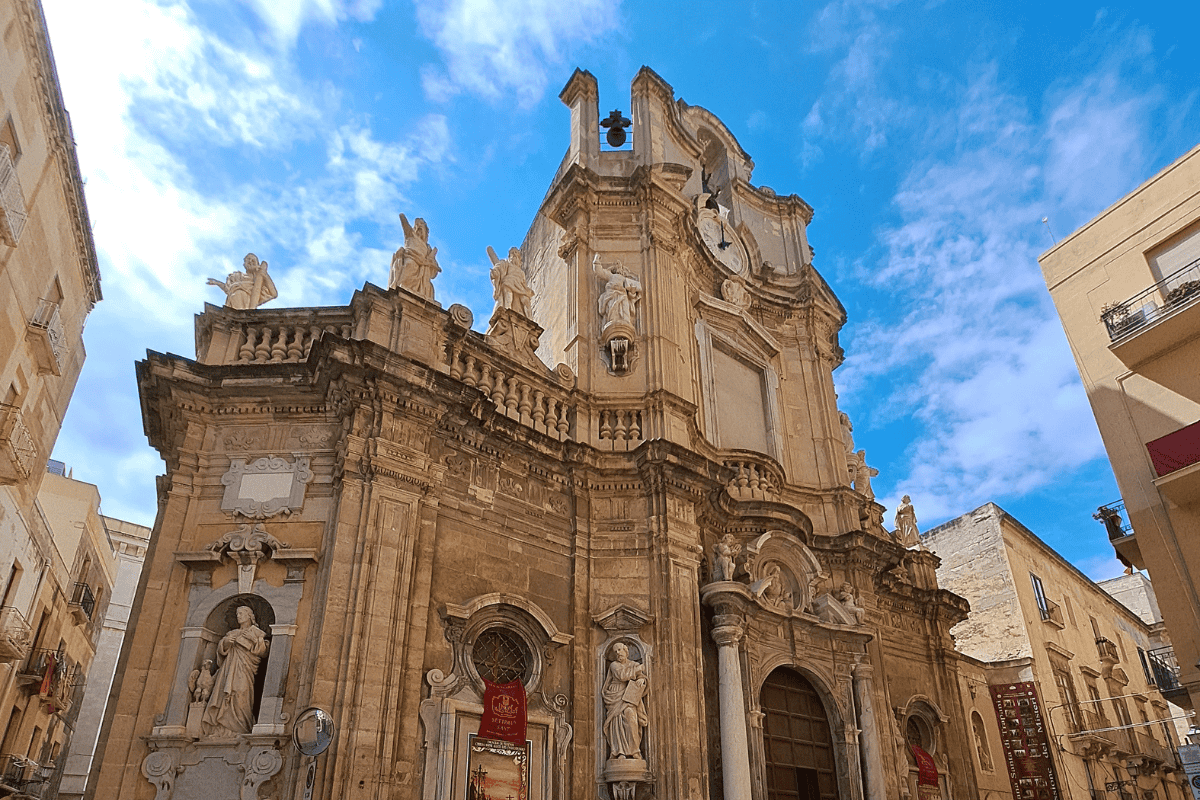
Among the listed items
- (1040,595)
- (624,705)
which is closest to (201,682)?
(624,705)

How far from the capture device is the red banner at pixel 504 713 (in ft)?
31.0

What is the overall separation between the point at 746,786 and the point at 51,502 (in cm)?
2032

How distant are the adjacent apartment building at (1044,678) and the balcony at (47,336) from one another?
65.5ft

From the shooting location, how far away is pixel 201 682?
8.66 m

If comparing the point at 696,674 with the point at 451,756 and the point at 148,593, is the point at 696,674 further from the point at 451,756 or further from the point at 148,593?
the point at 148,593

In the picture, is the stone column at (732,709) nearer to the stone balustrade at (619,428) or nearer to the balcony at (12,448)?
the stone balustrade at (619,428)

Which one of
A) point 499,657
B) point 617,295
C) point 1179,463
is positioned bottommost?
point 499,657

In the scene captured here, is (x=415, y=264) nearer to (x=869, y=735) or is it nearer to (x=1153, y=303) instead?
(x=869, y=735)

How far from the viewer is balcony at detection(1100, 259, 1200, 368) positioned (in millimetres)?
12477

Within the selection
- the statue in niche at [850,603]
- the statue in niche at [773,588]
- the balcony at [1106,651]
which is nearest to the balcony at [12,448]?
the statue in niche at [773,588]

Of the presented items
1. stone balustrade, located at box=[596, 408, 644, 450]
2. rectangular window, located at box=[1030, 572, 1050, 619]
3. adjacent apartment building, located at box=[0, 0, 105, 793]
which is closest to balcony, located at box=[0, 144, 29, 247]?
adjacent apartment building, located at box=[0, 0, 105, 793]

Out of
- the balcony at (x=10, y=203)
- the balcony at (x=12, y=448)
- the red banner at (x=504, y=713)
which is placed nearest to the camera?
the red banner at (x=504, y=713)

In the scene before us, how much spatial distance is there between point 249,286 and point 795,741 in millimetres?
10170

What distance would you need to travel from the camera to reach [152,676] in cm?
866
